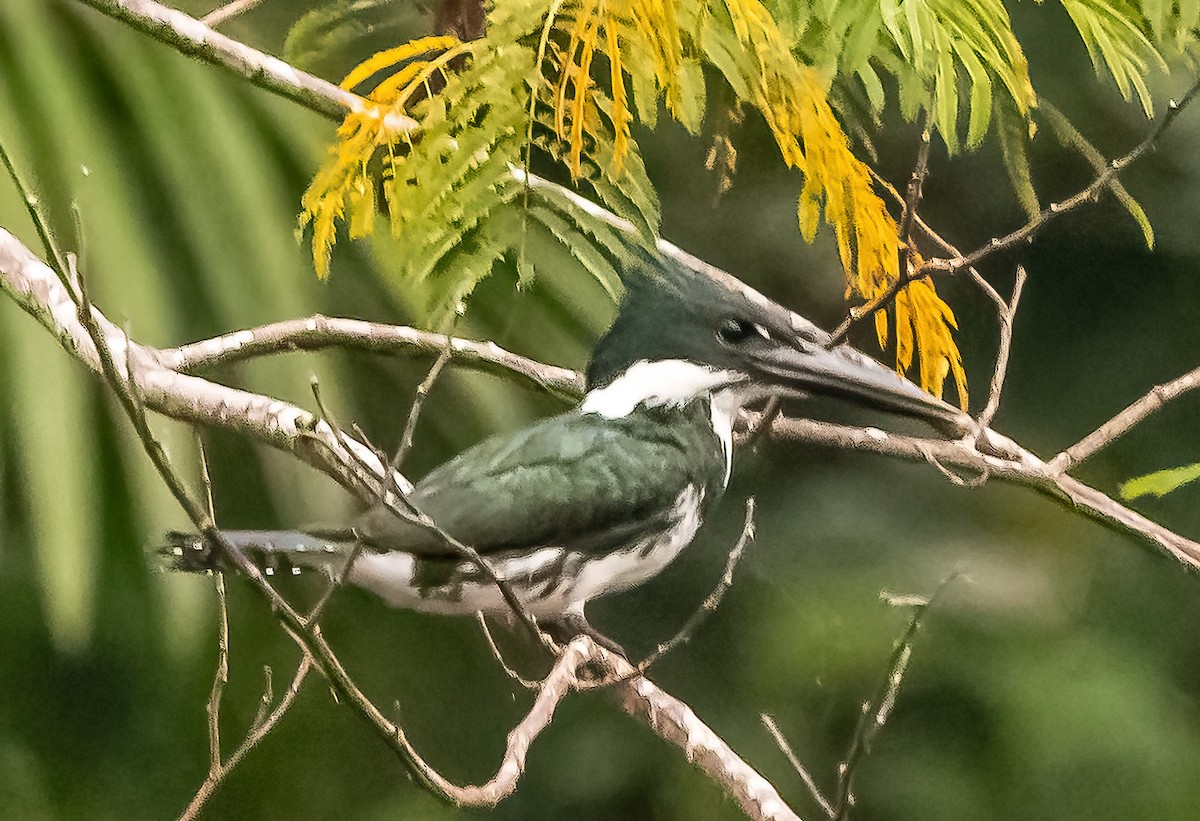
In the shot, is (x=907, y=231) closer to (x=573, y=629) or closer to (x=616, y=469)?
(x=616, y=469)

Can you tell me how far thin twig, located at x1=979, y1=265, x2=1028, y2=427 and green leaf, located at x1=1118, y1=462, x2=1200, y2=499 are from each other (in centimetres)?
12

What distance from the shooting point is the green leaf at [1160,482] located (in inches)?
36.8

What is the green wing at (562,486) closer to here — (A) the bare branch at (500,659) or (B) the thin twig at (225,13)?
(A) the bare branch at (500,659)

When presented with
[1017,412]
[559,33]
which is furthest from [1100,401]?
[559,33]

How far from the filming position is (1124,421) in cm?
99

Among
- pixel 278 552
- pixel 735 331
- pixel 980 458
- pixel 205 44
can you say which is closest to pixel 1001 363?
pixel 980 458

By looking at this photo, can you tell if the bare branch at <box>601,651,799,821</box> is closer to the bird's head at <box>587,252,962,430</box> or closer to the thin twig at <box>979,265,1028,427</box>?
the bird's head at <box>587,252,962,430</box>

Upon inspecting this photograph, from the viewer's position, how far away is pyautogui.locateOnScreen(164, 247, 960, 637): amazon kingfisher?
32.1 inches

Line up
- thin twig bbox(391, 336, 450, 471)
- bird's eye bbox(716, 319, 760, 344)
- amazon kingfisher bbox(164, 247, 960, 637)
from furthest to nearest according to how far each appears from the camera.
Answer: bird's eye bbox(716, 319, 760, 344)
amazon kingfisher bbox(164, 247, 960, 637)
thin twig bbox(391, 336, 450, 471)

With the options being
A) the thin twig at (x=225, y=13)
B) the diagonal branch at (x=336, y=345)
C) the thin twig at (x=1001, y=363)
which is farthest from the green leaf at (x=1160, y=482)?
the thin twig at (x=225, y=13)

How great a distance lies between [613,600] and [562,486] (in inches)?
4.6

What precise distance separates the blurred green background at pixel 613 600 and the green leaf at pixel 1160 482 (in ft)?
0.06

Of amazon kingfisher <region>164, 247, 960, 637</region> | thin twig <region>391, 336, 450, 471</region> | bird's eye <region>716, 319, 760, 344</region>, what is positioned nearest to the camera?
thin twig <region>391, 336, 450, 471</region>

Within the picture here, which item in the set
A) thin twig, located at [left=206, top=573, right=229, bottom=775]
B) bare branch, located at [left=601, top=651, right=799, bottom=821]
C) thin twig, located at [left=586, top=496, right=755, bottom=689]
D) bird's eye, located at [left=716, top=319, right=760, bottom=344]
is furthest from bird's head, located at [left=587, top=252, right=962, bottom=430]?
thin twig, located at [left=206, top=573, right=229, bottom=775]
